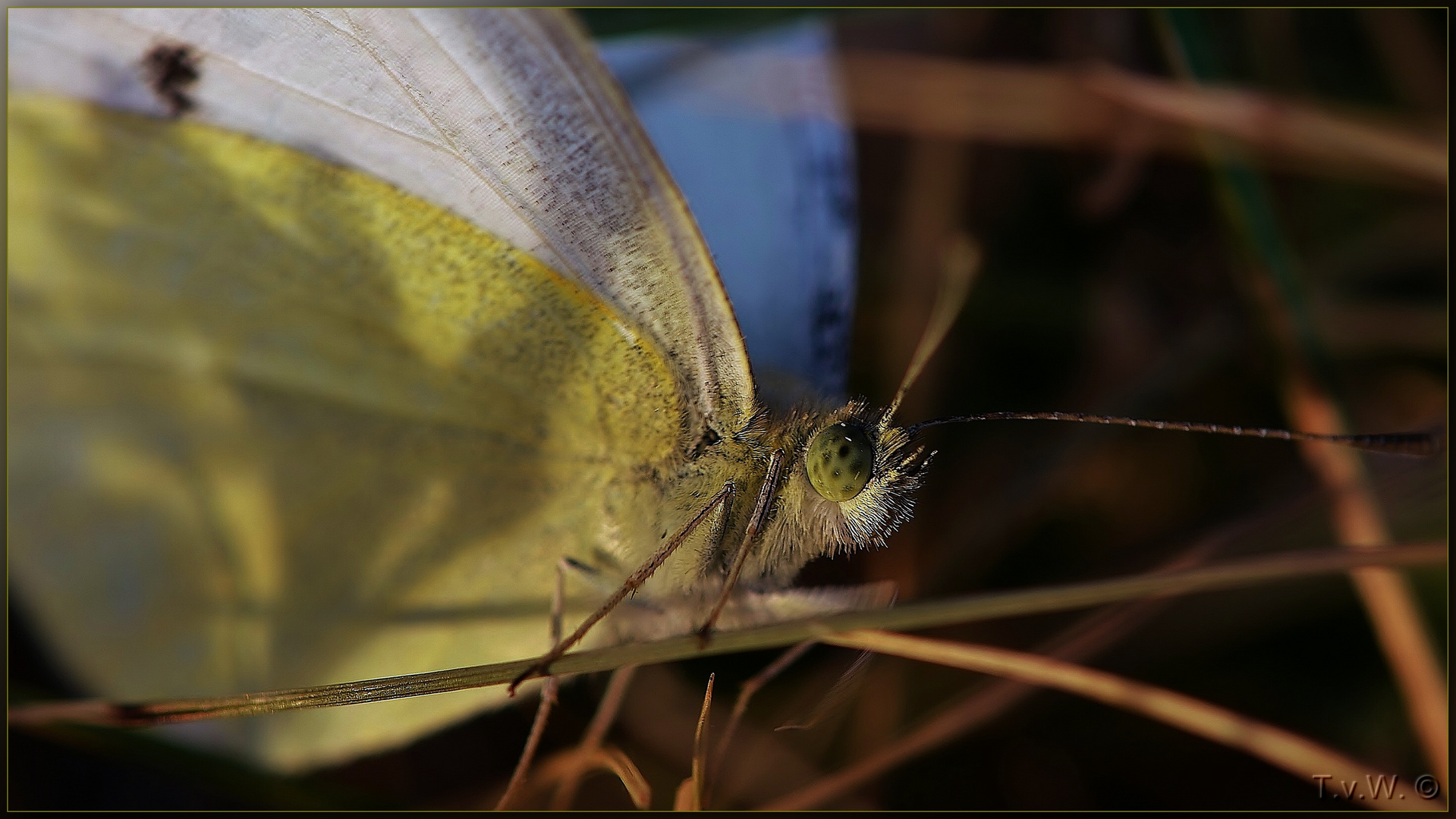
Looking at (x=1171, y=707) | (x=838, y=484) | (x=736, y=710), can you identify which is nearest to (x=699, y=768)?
(x=736, y=710)

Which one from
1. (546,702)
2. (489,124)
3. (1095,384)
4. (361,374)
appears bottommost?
(546,702)

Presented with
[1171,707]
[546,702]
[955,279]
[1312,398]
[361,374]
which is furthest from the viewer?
[955,279]

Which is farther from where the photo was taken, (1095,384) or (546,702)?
(1095,384)

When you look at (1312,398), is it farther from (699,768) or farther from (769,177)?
(699,768)

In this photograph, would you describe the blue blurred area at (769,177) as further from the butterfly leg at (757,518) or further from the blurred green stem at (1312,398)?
the blurred green stem at (1312,398)

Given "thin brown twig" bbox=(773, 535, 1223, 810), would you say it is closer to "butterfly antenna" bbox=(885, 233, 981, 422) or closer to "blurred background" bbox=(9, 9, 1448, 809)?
"blurred background" bbox=(9, 9, 1448, 809)

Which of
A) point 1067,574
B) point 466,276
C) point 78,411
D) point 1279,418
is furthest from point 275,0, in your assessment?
point 1279,418

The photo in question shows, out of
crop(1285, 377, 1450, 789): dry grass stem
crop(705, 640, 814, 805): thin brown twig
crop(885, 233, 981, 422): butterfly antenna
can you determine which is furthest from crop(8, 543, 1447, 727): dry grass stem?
crop(885, 233, 981, 422): butterfly antenna

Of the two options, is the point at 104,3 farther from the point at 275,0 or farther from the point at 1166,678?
the point at 1166,678
